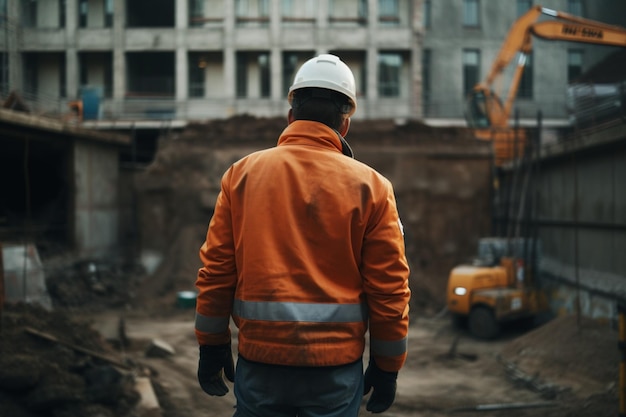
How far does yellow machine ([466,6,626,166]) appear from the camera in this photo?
14917 mm

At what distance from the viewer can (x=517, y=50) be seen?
1828 centimetres

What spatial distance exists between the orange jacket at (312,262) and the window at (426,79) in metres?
30.4

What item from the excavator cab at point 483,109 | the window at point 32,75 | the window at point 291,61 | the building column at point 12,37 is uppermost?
the window at point 291,61

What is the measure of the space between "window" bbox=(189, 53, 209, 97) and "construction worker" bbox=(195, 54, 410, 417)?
1154 inches

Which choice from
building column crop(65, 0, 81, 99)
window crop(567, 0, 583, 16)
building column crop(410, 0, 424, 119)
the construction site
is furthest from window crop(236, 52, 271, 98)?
window crop(567, 0, 583, 16)

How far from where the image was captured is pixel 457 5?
988 inches

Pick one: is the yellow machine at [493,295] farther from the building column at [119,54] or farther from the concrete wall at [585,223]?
the building column at [119,54]

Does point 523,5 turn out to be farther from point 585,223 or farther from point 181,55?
point 181,55

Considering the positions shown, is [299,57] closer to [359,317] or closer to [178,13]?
[178,13]

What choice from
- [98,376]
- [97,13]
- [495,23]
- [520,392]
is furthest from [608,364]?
[97,13]

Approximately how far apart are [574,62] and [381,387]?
74.0 feet

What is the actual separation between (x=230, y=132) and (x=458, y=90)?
58.1 ft

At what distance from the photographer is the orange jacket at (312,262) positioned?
2.33m

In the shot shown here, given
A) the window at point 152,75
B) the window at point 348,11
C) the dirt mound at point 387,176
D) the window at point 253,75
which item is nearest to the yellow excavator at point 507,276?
the dirt mound at point 387,176
